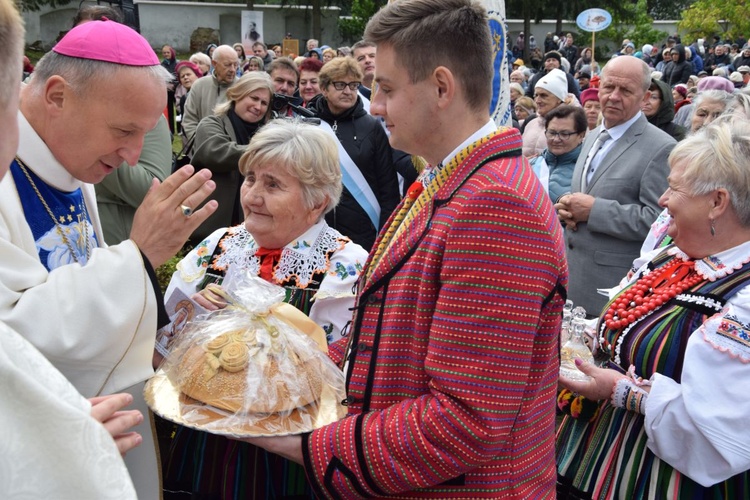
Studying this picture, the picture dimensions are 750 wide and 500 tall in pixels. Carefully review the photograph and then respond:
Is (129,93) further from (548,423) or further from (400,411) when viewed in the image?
(548,423)

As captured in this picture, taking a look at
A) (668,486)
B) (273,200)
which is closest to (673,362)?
(668,486)

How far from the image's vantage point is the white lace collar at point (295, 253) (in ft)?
9.12

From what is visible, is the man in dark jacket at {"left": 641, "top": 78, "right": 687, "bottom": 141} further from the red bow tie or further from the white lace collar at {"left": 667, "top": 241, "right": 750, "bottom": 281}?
the red bow tie

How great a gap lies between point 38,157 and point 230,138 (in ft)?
12.0

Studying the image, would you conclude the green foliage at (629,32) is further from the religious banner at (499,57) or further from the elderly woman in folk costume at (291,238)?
the elderly woman in folk costume at (291,238)

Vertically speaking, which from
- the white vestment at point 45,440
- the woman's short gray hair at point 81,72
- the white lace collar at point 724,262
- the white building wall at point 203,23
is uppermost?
the woman's short gray hair at point 81,72

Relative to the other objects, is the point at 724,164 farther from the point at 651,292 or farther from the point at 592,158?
the point at 592,158

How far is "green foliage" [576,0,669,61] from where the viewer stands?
114 ft

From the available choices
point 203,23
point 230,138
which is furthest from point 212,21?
point 230,138

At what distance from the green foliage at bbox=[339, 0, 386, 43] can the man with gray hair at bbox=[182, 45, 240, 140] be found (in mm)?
28279

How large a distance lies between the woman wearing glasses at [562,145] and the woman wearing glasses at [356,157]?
4.54 ft

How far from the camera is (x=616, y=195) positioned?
462cm

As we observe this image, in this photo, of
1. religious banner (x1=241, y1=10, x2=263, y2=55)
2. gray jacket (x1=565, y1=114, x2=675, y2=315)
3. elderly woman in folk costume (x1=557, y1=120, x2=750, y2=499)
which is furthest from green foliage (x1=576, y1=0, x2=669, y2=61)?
elderly woman in folk costume (x1=557, y1=120, x2=750, y2=499)

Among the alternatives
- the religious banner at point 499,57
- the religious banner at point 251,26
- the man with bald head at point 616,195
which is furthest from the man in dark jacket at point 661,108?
the religious banner at point 251,26
